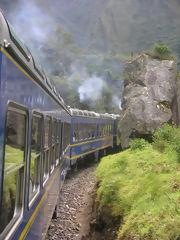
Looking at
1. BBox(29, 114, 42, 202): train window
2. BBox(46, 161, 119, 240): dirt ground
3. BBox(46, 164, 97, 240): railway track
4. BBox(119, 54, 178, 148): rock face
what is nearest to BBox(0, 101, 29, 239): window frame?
BBox(29, 114, 42, 202): train window

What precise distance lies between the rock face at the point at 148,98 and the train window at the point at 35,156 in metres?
11.5

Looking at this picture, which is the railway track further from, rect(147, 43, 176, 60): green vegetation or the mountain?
the mountain

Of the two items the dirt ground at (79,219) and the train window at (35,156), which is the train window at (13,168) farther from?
the dirt ground at (79,219)

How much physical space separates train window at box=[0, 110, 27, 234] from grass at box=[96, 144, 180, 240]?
1.82 metres

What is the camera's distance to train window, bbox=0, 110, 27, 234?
2.17 m

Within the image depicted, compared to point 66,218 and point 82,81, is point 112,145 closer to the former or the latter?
point 66,218

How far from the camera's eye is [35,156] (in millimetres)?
3379

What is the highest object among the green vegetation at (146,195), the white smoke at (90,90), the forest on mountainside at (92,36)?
the forest on mountainside at (92,36)

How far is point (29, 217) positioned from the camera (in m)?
3.12

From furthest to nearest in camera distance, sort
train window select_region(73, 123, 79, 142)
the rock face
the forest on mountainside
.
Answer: the forest on mountainside, the rock face, train window select_region(73, 123, 79, 142)

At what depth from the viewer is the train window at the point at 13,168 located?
2.17 meters

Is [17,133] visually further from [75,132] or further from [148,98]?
[148,98]

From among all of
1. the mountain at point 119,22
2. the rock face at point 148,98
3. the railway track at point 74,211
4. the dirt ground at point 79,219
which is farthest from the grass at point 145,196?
the mountain at point 119,22

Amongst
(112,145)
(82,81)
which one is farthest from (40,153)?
(82,81)
